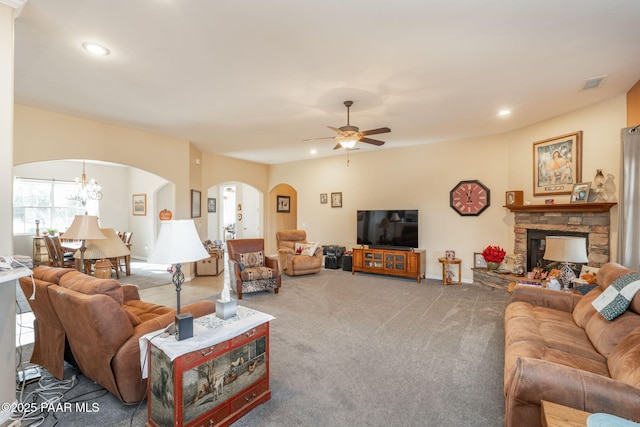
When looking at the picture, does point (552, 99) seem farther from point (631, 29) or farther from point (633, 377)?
point (633, 377)

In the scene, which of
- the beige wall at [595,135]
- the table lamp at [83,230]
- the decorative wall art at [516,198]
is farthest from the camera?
the decorative wall art at [516,198]

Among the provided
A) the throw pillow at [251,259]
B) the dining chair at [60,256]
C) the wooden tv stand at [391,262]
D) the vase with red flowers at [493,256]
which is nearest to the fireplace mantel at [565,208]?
the vase with red flowers at [493,256]

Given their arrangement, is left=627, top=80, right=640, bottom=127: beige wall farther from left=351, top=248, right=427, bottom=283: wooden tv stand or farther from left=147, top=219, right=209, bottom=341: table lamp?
left=147, top=219, right=209, bottom=341: table lamp

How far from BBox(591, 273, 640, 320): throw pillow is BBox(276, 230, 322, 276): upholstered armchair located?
15.7 feet

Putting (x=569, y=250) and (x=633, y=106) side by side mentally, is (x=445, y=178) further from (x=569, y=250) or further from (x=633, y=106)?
(x=569, y=250)

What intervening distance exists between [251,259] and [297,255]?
139 cm

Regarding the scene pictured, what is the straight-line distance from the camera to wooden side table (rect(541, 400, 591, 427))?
4.09 ft

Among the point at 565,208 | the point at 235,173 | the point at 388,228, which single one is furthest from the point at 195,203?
the point at 565,208

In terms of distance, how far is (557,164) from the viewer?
14.5 feet

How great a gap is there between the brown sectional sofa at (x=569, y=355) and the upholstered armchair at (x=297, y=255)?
3.99 m

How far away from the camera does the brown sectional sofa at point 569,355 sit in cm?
141

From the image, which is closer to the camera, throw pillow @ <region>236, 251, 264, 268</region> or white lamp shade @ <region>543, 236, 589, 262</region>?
white lamp shade @ <region>543, 236, 589, 262</region>

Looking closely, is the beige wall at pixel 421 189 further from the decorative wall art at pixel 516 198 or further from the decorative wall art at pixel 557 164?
the decorative wall art at pixel 557 164

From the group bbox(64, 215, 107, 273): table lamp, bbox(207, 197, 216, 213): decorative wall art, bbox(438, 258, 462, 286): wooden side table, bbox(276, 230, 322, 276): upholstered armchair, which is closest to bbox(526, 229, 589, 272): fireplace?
bbox(438, 258, 462, 286): wooden side table
